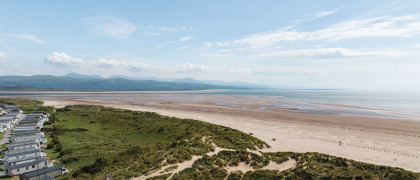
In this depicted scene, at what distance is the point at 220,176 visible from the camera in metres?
18.6

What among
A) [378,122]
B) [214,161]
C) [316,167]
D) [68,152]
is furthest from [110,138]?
[378,122]

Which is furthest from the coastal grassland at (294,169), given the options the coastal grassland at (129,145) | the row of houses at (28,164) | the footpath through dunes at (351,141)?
the row of houses at (28,164)

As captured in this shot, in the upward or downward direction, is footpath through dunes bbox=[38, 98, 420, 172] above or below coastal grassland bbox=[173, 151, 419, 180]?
below

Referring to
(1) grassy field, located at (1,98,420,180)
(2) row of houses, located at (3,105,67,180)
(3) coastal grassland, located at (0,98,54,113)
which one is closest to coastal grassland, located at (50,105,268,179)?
(1) grassy field, located at (1,98,420,180)

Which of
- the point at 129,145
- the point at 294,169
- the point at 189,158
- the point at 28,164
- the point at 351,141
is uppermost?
the point at 294,169

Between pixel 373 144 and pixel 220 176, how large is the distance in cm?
3360

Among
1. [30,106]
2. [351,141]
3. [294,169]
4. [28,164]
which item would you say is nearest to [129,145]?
[28,164]

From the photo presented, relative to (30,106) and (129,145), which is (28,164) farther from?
(30,106)

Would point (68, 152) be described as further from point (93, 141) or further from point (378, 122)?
point (378, 122)

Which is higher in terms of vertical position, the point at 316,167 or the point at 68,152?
the point at 316,167

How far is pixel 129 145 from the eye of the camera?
3475 cm

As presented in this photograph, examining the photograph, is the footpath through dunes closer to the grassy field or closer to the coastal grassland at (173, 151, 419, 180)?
the grassy field

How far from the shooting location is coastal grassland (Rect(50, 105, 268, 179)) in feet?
74.7

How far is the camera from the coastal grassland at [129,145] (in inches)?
897
